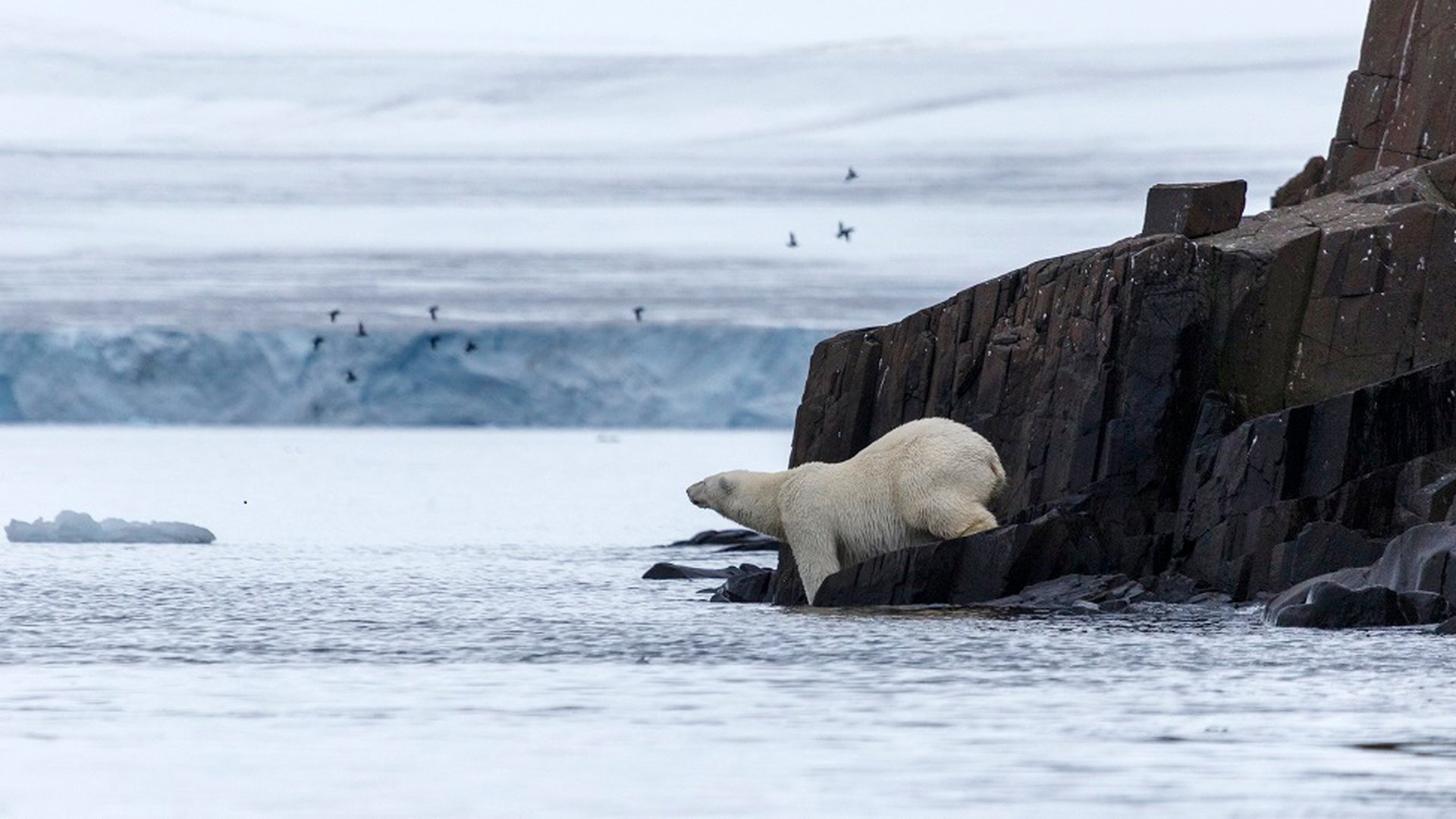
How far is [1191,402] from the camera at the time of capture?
84.3 feet

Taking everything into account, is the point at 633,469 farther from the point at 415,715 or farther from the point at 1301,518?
the point at 415,715

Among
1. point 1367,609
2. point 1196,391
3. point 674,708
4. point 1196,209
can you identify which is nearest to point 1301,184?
point 1196,209

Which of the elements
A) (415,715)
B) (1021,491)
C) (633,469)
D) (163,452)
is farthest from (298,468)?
(415,715)

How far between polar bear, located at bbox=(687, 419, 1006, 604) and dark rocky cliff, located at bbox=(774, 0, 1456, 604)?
1.50 feet

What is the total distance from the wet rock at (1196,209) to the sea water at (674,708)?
6289 mm

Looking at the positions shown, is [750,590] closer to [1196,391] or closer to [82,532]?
[1196,391]

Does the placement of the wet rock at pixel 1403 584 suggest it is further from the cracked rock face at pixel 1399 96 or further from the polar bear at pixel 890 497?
the cracked rock face at pixel 1399 96

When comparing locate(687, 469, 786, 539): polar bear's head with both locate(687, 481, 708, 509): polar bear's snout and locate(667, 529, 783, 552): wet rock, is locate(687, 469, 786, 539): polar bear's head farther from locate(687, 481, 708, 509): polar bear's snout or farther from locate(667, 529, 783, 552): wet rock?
locate(667, 529, 783, 552): wet rock

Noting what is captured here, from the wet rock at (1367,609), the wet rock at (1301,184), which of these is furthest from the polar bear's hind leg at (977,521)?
the wet rock at (1301,184)

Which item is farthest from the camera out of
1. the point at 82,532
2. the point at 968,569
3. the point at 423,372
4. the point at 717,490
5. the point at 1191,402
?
the point at 423,372

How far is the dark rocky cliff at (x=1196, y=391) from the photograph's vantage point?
79.7ft

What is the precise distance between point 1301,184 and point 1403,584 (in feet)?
48.9

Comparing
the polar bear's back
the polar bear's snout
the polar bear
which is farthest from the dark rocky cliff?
the polar bear's snout

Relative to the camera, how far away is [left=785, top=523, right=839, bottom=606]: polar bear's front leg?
23969 millimetres
